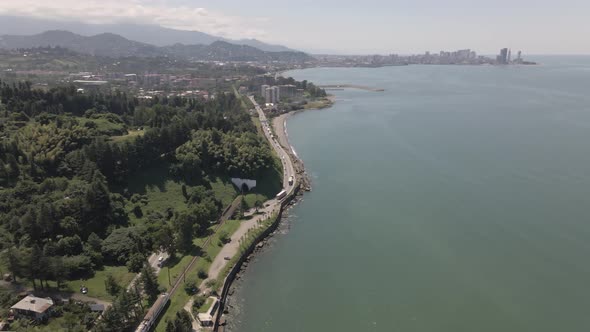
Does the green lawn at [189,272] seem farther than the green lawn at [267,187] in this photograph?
No

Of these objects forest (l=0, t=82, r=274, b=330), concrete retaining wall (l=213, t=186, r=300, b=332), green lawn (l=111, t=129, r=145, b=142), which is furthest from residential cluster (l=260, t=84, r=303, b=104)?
concrete retaining wall (l=213, t=186, r=300, b=332)

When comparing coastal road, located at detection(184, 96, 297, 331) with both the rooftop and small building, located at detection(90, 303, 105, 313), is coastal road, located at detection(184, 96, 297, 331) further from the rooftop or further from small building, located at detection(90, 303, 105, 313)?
the rooftop

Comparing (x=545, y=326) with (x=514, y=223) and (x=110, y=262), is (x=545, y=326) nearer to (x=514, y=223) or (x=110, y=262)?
(x=514, y=223)

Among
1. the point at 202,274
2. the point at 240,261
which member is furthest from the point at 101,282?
the point at 240,261

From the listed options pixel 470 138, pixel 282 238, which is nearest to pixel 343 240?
pixel 282 238

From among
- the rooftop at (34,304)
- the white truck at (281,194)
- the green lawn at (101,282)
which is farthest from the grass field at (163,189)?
the rooftop at (34,304)

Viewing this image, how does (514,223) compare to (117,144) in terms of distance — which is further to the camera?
(117,144)

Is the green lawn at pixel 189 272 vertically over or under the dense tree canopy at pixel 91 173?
under

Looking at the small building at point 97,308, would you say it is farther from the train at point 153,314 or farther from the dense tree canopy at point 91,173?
the dense tree canopy at point 91,173
